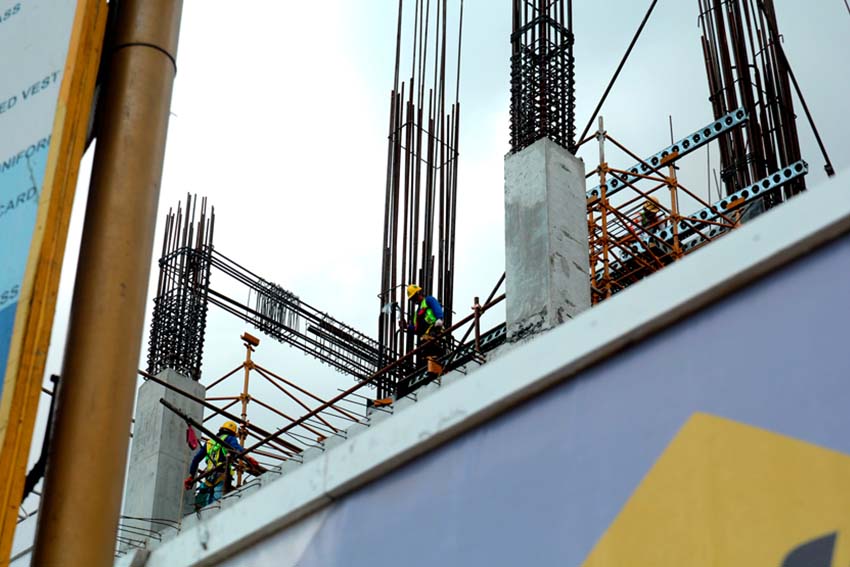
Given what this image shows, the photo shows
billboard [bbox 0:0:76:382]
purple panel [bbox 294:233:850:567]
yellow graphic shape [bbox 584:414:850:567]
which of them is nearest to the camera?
billboard [bbox 0:0:76:382]

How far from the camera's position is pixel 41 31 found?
391cm

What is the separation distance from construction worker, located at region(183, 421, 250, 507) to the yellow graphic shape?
1092 centimetres

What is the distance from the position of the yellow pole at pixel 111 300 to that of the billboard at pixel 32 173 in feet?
0.28

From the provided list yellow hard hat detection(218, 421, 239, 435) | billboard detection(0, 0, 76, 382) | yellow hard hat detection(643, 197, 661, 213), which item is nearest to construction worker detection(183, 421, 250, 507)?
yellow hard hat detection(218, 421, 239, 435)

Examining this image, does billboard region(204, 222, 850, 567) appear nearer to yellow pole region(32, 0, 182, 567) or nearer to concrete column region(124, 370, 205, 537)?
yellow pole region(32, 0, 182, 567)

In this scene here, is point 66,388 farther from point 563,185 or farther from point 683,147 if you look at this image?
point 683,147

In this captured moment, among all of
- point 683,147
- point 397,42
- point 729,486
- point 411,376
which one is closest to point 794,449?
point 729,486

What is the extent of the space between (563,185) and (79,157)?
34.0 ft

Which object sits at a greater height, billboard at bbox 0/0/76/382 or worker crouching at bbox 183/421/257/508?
worker crouching at bbox 183/421/257/508

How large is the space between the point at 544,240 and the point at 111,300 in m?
9.73

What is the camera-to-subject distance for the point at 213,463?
17688 mm

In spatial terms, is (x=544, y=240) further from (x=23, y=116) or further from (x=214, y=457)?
(x=23, y=116)

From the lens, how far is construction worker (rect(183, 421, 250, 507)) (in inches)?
694

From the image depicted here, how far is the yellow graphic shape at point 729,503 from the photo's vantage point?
6.06m
